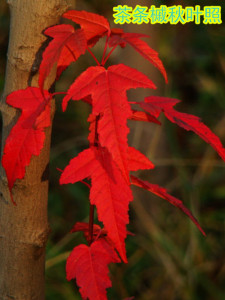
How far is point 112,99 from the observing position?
462mm

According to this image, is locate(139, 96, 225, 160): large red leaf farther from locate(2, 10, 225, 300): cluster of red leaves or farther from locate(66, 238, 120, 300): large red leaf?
locate(66, 238, 120, 300): large red leaf

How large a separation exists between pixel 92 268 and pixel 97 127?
0.17 metres

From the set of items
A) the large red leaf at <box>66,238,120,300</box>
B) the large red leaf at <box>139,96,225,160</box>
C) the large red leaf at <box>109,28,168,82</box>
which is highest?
the large red leaf at <box>109,28,168,82</box>

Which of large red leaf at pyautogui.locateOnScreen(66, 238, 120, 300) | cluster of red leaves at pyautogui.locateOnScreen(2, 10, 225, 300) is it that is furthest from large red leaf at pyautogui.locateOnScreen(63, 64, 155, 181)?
large red leaf at pyautogui.locateOnScreen(66, 238, 120, 300)

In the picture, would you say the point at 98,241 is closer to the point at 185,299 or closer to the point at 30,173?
the point at 30,173

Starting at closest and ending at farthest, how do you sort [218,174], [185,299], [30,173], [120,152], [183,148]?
[120,152] → [30,173] → [185,299] → [218,174] → [183,148]

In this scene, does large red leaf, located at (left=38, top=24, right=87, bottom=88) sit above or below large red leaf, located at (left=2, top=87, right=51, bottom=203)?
above

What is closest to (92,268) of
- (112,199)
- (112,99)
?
(112,199)

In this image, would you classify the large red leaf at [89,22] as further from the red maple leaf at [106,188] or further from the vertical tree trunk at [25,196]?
the red maple leaf at [106,188]

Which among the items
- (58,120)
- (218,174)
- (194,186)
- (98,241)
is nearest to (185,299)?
(194,186)

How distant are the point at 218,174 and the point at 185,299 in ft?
2.06

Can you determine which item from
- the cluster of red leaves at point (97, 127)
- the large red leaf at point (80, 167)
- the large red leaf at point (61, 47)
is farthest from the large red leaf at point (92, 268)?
the large red leaf at point (61, 47)

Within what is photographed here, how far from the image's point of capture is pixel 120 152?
0.44 metres

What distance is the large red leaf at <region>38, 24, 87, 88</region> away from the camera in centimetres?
47
